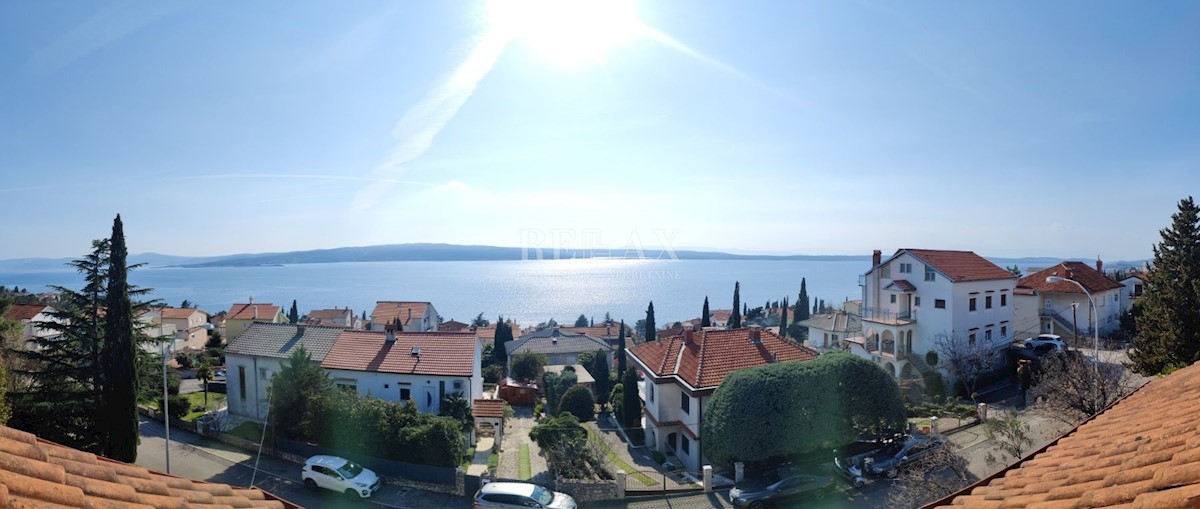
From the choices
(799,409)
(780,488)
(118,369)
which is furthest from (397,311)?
(780,488)

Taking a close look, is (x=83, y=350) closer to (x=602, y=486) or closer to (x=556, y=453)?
(x=556, y=453)

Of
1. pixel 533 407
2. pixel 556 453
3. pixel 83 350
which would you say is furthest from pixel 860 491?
pixel 83 350

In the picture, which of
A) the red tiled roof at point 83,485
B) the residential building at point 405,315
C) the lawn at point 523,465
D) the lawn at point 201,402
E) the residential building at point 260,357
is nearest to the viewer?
the red tiled roof at point 83,485

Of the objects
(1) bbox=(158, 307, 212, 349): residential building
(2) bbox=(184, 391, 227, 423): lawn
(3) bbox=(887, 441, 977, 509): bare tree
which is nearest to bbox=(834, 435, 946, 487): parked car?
(3) bbox=(887, 441, 977, 509): bare tree

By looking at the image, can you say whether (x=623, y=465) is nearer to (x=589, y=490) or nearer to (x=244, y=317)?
(x=589, y=490)

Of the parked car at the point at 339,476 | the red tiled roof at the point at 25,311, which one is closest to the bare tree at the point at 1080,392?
the parked car at the point at 339,476

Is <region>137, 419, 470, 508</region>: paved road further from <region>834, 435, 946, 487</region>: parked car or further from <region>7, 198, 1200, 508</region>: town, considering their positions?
<region>834, 435, 946, 487</region>: parked car

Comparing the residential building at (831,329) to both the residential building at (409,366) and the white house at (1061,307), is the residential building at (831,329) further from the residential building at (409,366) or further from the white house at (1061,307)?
the residential building at (409,366)
